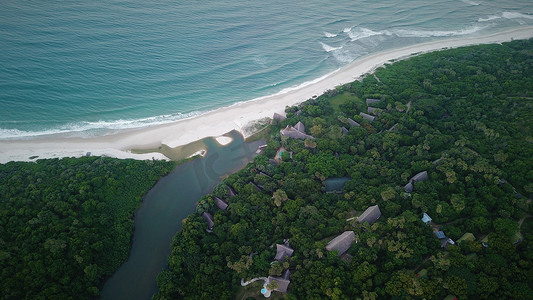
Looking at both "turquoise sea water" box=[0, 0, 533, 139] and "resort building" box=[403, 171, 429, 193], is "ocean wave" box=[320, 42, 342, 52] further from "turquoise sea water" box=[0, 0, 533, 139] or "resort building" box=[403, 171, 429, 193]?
"resort building" box=[403, 171, 429, 193]

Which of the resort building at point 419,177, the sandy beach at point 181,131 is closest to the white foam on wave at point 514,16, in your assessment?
the sandy beach at point 181,131

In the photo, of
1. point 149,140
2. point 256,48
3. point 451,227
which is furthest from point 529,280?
point 256,48

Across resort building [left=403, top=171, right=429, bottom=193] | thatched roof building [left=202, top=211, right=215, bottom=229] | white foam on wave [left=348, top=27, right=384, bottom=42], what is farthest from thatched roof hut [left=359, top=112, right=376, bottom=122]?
white foam on wave [left=348, top=27, right=384, bottom=42]

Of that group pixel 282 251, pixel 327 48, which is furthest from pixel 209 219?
pixel 327 48

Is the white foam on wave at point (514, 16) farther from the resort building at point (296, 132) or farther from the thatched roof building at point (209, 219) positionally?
the thatched roof building at point (209, 219)

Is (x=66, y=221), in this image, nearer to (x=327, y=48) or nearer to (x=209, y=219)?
(x=209, y=219)
